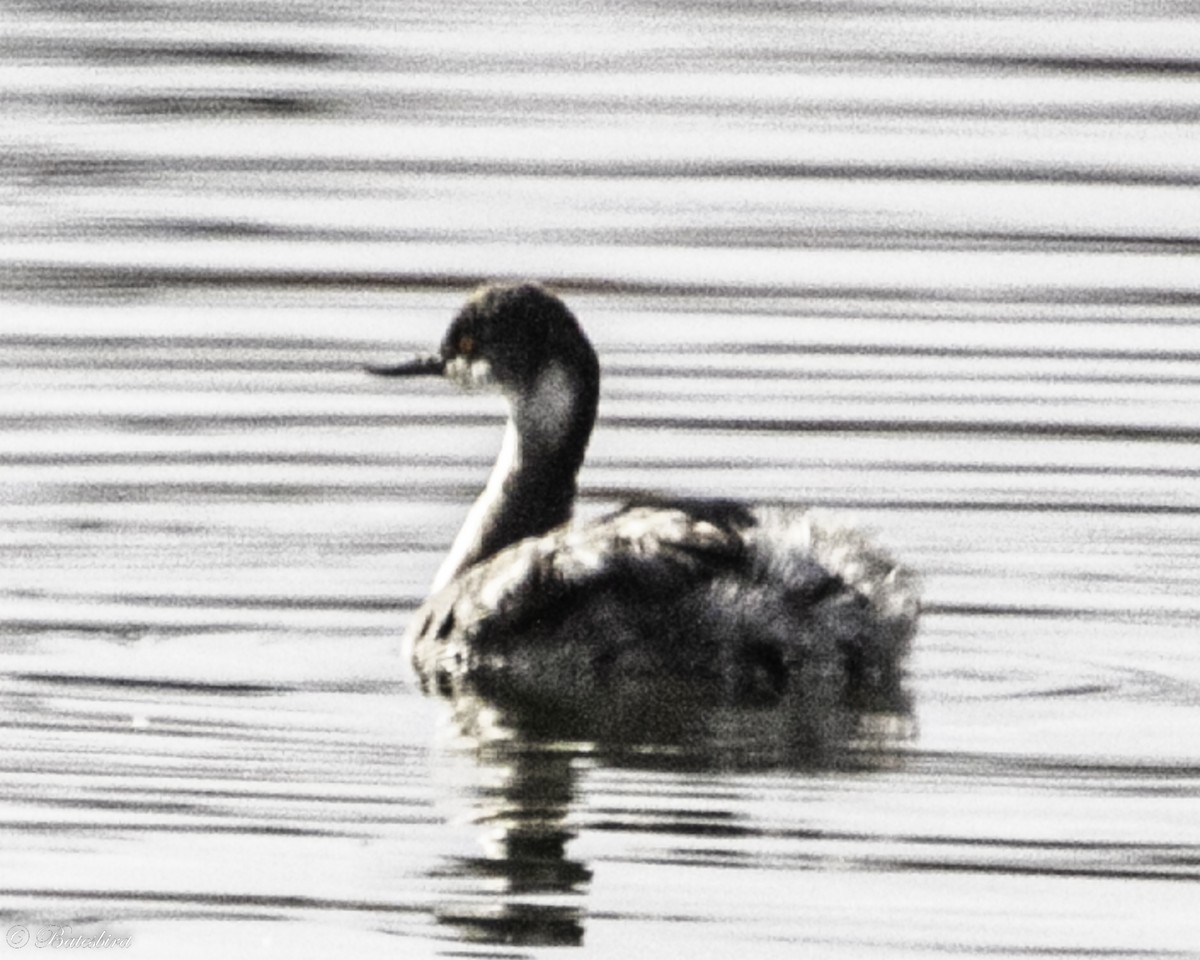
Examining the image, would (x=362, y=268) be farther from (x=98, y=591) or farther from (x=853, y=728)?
(x=853, y=728)

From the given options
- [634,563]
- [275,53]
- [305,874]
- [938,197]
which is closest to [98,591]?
[634,563]

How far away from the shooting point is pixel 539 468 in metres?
12.2

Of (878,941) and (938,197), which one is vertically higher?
(938,197)

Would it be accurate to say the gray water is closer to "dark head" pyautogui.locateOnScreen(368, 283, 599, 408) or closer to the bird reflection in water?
the bird reflection in water

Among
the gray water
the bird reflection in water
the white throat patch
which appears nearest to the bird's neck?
the white throat patch

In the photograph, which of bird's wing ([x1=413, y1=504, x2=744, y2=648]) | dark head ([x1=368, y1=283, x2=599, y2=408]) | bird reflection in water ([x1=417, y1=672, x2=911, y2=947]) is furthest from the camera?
dark head ([x1=368, y1=283, x2=599, y2=408])

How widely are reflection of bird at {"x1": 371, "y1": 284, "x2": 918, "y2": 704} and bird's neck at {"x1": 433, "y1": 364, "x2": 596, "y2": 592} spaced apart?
63 cm

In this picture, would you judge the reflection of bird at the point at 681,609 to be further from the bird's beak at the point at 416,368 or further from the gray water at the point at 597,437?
the bird's beak at the point at 416,368

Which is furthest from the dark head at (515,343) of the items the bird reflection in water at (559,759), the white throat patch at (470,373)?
the bird reflection in water at (559,759)

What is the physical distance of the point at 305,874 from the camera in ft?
30.8

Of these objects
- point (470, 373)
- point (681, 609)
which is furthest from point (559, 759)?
point (470, 373)

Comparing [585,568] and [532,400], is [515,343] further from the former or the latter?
[585,568]

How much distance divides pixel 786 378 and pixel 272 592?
2.66 metres

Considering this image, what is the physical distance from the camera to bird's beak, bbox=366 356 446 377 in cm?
1251
